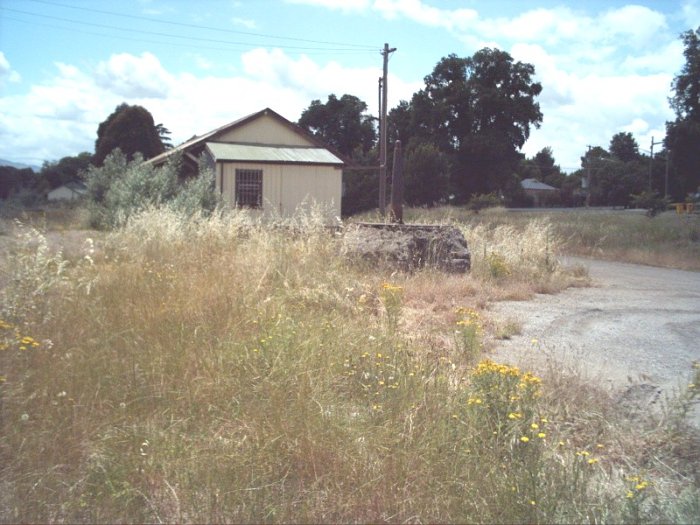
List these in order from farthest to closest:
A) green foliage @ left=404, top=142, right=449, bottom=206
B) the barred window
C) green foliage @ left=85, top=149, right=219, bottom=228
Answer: green foliage @ left=404, top=142, right=449, bottom=206 → the barred window → green foliage @ left=85, top=149, right=219, bottom=228

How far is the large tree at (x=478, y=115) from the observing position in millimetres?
47781

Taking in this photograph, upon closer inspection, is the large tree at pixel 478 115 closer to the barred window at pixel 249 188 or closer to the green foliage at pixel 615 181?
the green foliage at pixel 615 181

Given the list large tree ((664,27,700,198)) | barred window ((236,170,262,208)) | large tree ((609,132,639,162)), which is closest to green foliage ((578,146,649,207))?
large tree ((609,132,639,162))

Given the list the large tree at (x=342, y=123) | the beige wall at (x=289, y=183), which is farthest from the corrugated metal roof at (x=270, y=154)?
the large tree at (x=342, y=123)

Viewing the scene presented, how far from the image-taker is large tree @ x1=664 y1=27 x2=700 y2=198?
31672 mm

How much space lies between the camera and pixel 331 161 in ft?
73.2

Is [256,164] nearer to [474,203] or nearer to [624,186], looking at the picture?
[474,203]

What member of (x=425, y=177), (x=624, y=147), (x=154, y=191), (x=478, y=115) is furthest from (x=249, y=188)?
(x=624, y=147)

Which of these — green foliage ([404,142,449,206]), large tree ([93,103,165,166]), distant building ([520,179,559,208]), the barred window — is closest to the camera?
the barred window

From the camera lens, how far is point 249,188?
21359 millimetres

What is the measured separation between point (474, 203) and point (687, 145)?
13.2 m

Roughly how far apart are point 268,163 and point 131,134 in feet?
63.7

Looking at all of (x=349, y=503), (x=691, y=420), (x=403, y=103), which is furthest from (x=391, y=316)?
(x=403, y=103)

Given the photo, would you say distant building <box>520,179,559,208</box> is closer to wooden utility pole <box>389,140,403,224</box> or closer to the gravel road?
wooden utility pole <box>389,140,403,224</box>
